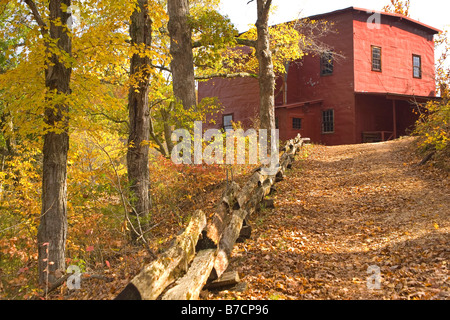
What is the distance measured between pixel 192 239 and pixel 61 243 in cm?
327

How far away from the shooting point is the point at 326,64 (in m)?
22.8

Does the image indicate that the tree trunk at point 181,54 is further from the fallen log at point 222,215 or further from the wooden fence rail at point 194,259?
the wooden fence rail at point 194,259

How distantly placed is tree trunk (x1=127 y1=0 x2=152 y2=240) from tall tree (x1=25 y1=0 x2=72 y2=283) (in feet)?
5.80

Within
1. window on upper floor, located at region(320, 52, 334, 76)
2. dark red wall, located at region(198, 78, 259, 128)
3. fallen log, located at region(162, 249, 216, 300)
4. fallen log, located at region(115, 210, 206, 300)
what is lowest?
fallen log, located at region(162, 249, 216, 300)

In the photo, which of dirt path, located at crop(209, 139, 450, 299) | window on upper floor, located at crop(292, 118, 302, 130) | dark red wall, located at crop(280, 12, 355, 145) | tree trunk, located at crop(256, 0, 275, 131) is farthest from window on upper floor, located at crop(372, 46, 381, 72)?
dirt path, located at crop(209, 139, 450, 299)

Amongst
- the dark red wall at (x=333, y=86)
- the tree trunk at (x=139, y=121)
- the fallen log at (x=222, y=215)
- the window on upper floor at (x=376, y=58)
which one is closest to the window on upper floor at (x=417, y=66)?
the window on upper floor at (x=376, y=58)

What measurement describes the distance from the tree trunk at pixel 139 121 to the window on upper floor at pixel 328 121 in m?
16.6

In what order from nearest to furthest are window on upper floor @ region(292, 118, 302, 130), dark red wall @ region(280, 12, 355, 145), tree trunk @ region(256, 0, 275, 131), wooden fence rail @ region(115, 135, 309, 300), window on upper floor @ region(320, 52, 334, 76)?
1. wooden fence rail @ region(115, 135, 309, 300)
2. tree trunk @ region(256, 0, 275, 131)
3. dark red wall @ region(280, 12, 355, 145)
4. window on upper floor @ region(320, 52, 334, 76)
5. window on upper floor @ region(292, 118, 302, 130)

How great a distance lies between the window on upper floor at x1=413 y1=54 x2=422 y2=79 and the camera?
2458 centimetres

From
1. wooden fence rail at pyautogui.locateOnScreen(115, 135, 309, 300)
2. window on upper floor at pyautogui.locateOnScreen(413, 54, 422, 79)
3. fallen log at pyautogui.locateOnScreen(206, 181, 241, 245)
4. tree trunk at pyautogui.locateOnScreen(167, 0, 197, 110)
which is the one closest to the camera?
wooden fence rail at pyautogui.locateOnScreen(115, 135, 309, 300)

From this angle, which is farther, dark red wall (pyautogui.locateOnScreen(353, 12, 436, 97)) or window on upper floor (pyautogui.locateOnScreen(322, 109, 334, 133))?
window on upper floor (pyautogui.locateOnScreen(322, 109, 334, 133))

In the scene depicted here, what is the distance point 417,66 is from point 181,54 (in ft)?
65.0

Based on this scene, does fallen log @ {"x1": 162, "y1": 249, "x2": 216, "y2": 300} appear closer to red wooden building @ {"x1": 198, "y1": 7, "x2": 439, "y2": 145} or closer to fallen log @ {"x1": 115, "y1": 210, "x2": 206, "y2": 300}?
fallen log @ {"x1": 115, "y1": 210, "x2": 206, "y2": 300}
